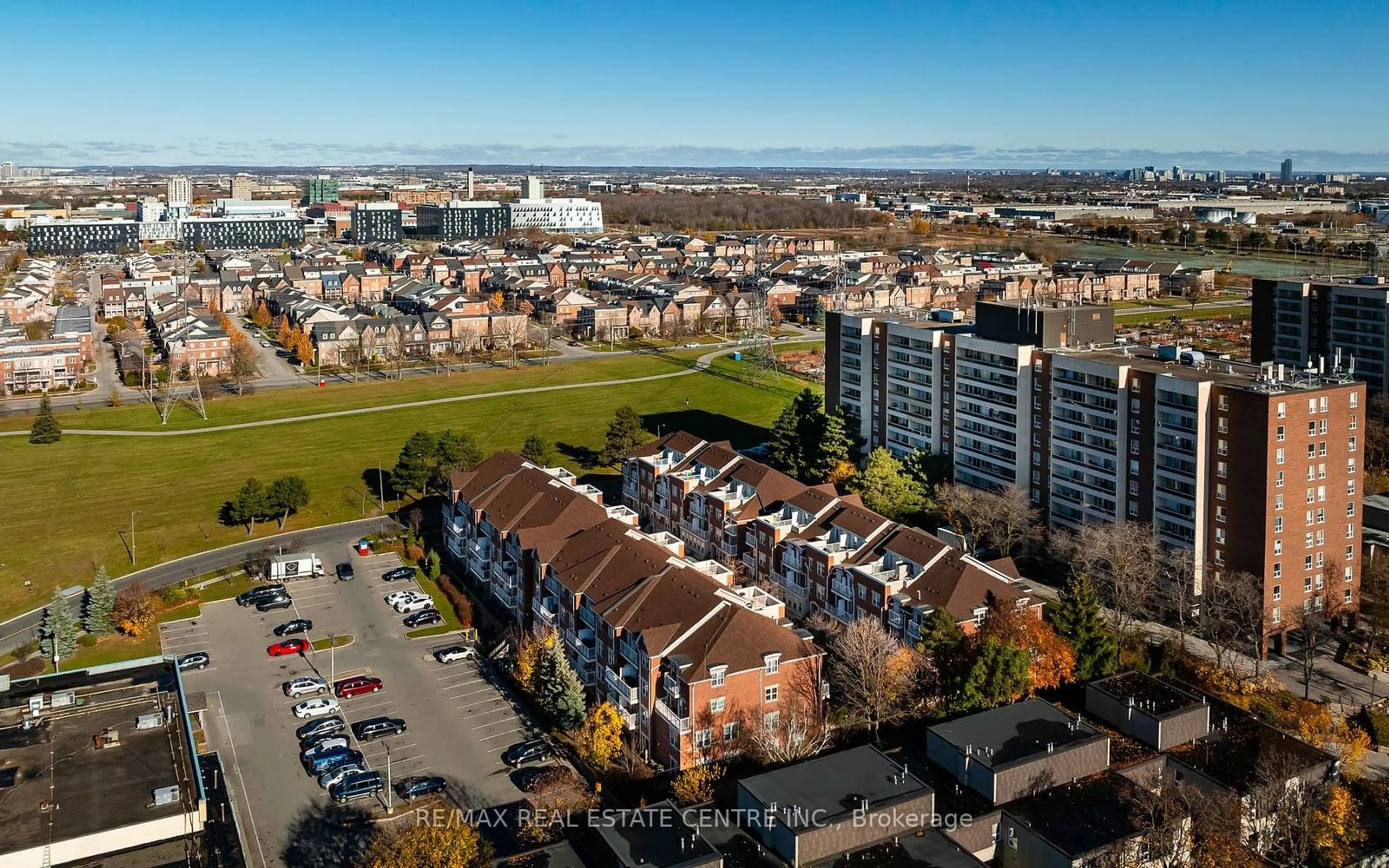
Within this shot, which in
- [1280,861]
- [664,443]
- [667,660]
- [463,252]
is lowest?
[1280,861]

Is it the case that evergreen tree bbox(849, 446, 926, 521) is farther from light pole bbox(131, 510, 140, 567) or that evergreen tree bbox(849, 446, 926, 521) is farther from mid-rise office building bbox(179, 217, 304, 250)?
mid-rise office building bbox(179, 217, 304, 250)

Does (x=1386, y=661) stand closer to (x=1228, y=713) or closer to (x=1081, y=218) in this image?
(x=1228, y=713)

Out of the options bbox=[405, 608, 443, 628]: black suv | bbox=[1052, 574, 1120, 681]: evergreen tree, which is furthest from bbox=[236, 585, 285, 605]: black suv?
bbox=[1052, 574, 1120, 681]: evergreen tree

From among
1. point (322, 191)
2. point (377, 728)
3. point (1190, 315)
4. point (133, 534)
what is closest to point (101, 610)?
point (133, 534)

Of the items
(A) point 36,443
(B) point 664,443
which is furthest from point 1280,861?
(A) point 36,443

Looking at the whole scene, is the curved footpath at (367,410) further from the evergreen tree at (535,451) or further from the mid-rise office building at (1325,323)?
the mid-rise office building at (1325,323)
